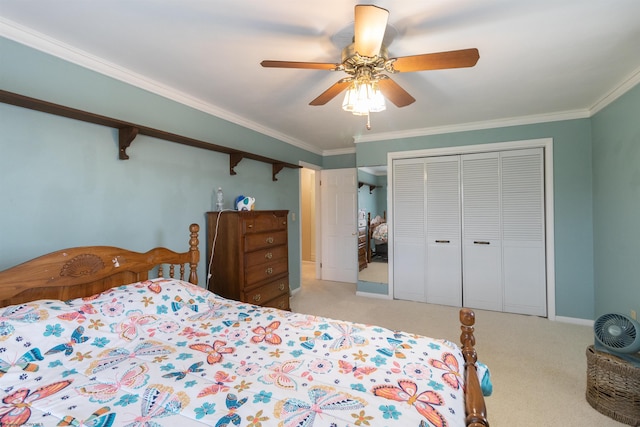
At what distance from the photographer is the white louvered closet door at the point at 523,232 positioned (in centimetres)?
358

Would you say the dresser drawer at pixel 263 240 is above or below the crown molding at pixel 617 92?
below

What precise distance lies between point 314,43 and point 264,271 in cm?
214

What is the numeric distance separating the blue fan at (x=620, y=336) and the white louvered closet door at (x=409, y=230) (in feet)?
6.99

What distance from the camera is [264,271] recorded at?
10.2 feet

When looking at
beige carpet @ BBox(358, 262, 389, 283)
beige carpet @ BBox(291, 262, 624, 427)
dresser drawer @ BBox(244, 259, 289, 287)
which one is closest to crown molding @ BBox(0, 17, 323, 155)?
dresser drawer @ BBox(244, 259, 289, 287)

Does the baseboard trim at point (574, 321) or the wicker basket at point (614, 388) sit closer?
the wicker basket at point (614, 388)

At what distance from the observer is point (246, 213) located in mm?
2879

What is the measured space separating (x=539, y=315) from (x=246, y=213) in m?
3.65

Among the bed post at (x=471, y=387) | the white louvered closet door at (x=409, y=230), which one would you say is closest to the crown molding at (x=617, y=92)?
the white louvered closet door at (x=409, y=230)

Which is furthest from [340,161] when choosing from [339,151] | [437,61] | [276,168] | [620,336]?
[620,336]

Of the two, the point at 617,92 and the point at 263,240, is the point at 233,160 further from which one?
the point at 617,92

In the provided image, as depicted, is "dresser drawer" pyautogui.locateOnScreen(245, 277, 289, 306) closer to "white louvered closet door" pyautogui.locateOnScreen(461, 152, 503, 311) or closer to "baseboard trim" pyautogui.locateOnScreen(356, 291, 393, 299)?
"baseboard trim" pyautogui.locateOnScreen(356, 291, 393, 299)

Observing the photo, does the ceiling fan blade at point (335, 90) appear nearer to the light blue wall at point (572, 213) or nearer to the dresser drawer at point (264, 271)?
the dresser drawer at point (264, 271)

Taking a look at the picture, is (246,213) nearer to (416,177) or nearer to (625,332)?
(416,177)
